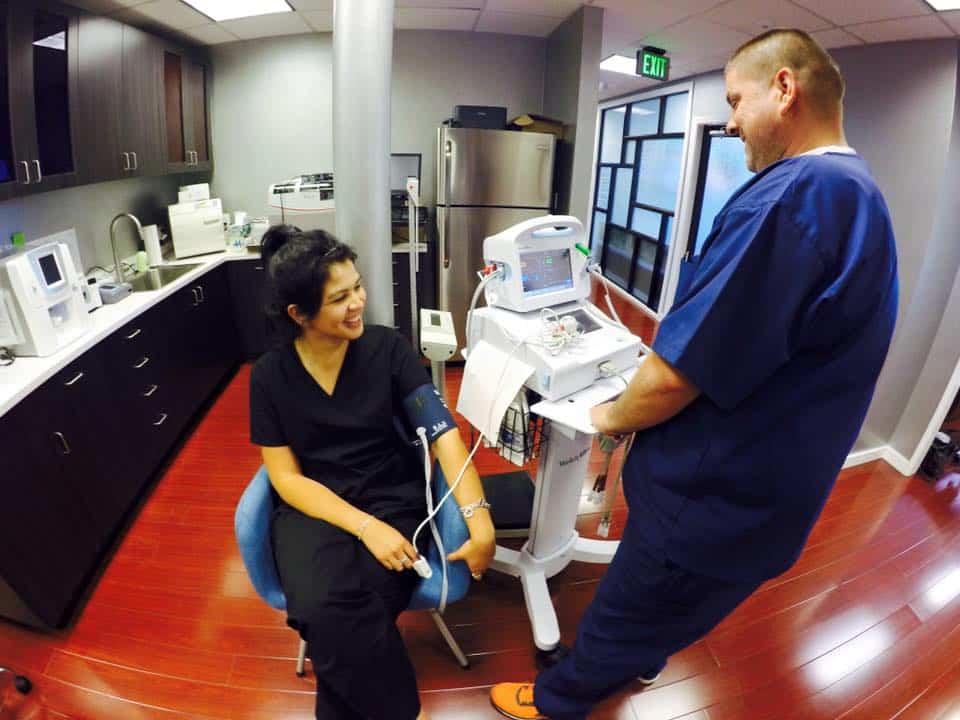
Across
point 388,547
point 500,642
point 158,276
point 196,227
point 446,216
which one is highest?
point 446,216

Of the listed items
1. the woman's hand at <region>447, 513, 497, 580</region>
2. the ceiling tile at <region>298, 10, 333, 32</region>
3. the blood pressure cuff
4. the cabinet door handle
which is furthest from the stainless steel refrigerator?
the woman's hand at <region>447, 513, 497, 580</region>

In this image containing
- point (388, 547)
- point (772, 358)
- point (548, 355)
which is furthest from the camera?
point (548, 355)

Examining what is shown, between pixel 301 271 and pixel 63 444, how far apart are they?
126cm

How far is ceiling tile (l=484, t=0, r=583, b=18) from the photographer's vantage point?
2889 millimetres

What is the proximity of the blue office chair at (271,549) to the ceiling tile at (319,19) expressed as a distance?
9.84 feet

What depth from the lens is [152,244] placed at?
3086mm

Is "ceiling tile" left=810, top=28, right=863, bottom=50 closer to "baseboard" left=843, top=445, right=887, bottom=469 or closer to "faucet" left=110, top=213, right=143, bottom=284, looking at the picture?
"baseboard" left=843, top=445, right=887, bottom=469

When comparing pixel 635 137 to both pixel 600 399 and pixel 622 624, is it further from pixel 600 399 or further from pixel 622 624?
pixel 622 624

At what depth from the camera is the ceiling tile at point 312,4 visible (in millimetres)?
2812

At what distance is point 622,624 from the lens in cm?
117

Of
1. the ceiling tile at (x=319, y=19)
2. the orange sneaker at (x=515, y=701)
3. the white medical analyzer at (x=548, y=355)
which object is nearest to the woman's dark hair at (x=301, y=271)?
the white medical analyzer at (x=548, y=355)

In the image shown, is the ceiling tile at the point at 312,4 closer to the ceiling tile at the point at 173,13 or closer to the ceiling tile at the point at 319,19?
the ceiling tile at the point at 319,19

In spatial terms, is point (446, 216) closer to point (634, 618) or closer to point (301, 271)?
point (301, 271)

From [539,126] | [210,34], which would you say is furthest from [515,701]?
[210,34]
